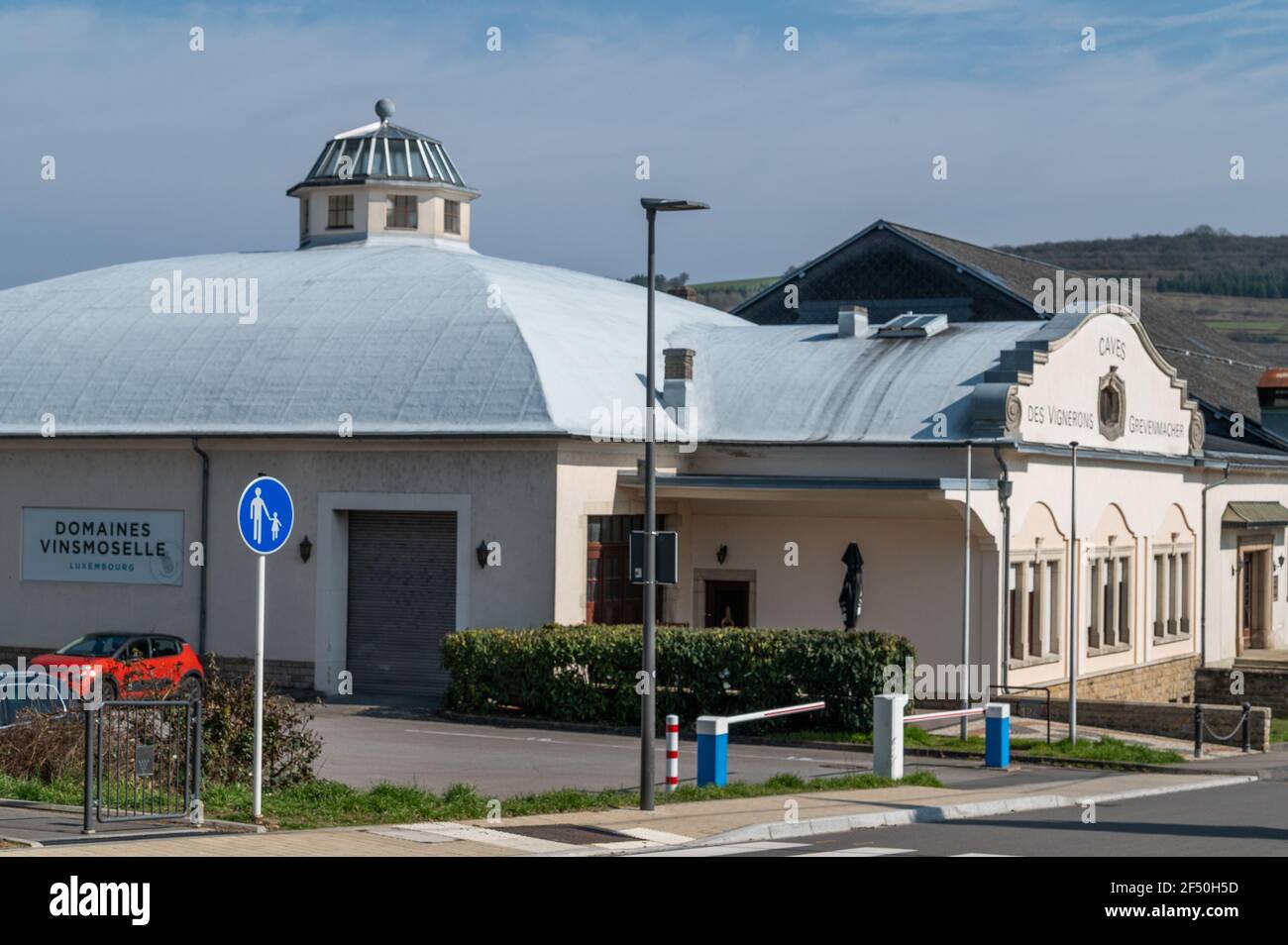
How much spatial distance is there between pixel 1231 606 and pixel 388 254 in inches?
906

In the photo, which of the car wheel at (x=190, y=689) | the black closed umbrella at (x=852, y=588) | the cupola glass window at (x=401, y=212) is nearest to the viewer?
the car wheel at (x=190, y=689)

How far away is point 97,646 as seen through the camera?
99.5 feet

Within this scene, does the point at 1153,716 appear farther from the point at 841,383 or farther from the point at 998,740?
the point at 841,383

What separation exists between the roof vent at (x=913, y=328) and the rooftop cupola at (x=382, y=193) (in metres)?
11.2

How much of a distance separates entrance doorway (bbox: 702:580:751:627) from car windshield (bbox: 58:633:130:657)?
11.1m

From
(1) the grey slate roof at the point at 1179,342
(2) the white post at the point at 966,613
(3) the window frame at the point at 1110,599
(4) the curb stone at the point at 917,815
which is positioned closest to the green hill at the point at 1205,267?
(1) the grey slate roof at the point at 1179,342

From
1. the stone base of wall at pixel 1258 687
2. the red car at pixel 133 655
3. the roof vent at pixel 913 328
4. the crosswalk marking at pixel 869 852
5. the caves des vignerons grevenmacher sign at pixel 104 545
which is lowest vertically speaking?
the stone base of wall at pixel 1258 687

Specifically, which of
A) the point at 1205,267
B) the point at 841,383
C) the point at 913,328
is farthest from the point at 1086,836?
the point at 1205,267

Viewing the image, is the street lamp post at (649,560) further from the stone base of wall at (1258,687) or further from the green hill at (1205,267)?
the green hill at (1205,267)

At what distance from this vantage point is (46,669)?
89.2 ft

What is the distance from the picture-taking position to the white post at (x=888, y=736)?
22.8 metres

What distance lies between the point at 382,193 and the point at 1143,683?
20651 mm
